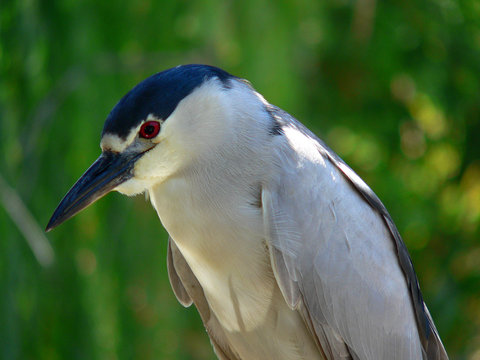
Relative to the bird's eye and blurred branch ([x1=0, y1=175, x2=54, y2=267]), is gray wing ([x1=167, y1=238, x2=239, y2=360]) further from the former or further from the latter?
blurred branch ([x1=0, y1=175, x2=54, y2=267])

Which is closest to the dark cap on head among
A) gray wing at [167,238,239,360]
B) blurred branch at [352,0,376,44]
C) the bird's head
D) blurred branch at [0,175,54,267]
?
the bird's head

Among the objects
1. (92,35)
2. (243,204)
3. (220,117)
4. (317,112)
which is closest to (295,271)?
(243,204)

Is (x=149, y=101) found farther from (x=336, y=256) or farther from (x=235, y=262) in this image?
(x=336, y=256)

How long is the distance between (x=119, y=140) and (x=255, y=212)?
391 millimetres

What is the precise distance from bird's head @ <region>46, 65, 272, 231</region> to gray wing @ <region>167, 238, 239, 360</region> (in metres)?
0.31

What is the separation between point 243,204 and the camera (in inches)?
66.7

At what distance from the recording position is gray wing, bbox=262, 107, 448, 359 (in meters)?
1.70

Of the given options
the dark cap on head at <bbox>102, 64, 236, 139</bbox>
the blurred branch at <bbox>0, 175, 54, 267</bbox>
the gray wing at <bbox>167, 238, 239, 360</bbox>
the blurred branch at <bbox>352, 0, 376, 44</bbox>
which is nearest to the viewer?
the dark cap on head at <bbox>102, 64, 236, 139</bbox>

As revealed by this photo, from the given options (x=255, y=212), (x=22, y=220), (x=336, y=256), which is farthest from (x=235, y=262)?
(x=22, y=220)

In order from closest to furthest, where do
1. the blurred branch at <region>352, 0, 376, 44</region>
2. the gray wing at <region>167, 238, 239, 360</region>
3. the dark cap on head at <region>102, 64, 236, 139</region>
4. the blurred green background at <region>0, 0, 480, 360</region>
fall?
the dark cap on head at <region>102, 64, 236, 139</region>, the gray wing at <region>167, 238, 239, 360</region>, the blurred green background at <region>0, 0, 480, 360</region>, the blurred branch at <region>352, 0, 376, 44</region>

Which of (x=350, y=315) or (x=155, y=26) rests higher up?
(x=155, y=26)

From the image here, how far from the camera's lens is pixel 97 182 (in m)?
1.67

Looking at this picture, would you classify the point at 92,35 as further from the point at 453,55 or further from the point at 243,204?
the point at 453,55

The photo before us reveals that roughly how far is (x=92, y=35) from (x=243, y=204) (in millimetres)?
1570
